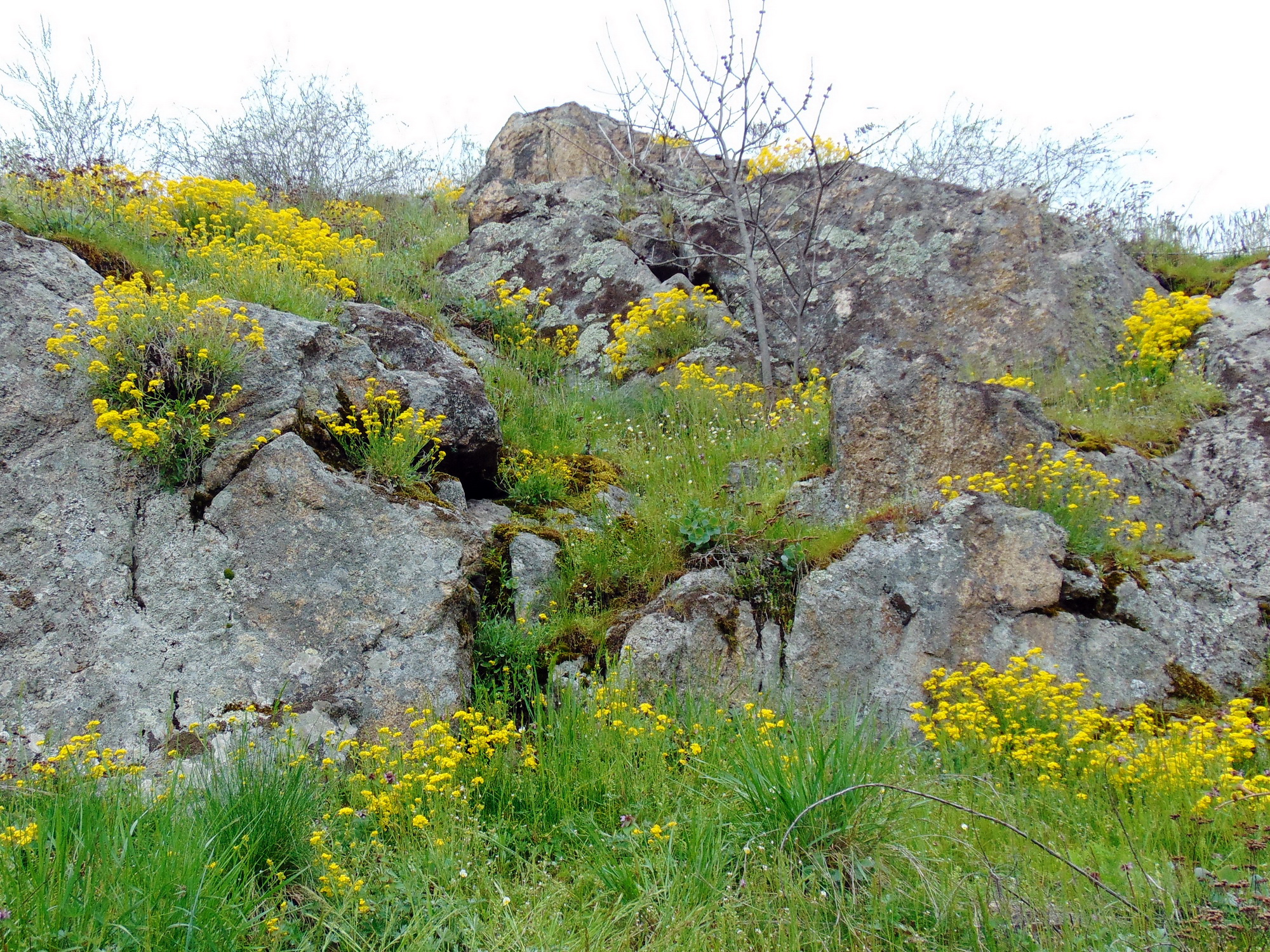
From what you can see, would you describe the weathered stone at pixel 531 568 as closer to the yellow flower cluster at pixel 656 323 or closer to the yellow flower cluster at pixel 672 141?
the yellow flower cluster at pixel 656 323

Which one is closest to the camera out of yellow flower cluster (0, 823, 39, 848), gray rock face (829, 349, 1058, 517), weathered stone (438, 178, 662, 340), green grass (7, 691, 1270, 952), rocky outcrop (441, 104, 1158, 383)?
green grass (7, 691, 1270, 952)

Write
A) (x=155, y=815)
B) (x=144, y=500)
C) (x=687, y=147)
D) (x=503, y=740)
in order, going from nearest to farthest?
(x=155, y=815) < (x=503, y=740) < (x=144, y=500) < (x=687, y=147)

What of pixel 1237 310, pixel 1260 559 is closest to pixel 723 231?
pixel 1237 310

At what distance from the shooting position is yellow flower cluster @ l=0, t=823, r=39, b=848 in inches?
85.2

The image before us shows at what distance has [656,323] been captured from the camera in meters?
7.77

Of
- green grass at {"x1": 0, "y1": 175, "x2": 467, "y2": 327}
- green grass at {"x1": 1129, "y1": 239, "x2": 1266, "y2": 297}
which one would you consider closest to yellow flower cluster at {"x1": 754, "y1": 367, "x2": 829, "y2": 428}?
green grass at {"x1": 0, "y1": 175, "x2": 467, "y2": 327}

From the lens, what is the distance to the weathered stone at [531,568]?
16.0ft

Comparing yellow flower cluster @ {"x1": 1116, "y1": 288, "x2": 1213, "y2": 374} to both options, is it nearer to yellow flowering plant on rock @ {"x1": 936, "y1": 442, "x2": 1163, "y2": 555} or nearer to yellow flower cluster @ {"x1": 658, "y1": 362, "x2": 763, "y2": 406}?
yellow flowering plant on rock @ {"x1": 936, "y1": 442, "x2": 1163, "y2": 555}

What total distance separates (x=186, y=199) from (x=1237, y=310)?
9310mm

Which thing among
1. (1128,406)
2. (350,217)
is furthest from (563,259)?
(1128,406)

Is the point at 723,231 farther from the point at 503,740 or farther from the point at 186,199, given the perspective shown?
the point at 503,740

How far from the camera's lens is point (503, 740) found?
3.16 metres

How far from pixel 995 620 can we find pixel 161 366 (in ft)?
16.5

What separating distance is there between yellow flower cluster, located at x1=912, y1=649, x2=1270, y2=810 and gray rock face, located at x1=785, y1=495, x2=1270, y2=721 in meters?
0.23
